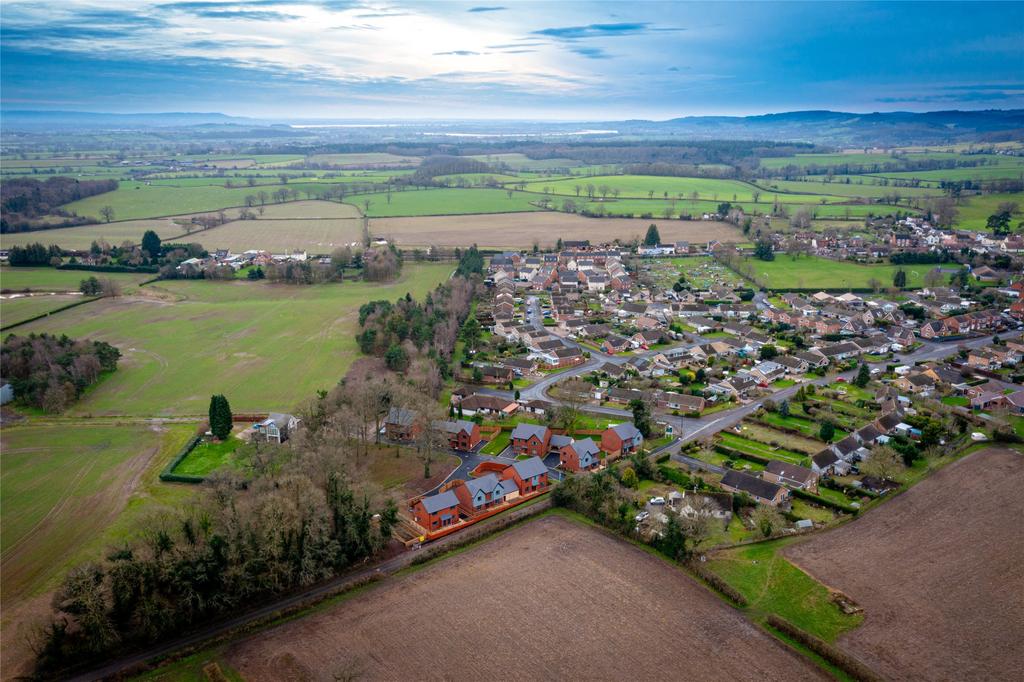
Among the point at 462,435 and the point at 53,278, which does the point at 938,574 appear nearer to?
the point at 462,435

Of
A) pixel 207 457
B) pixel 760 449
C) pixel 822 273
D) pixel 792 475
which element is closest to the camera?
pixel 792 475

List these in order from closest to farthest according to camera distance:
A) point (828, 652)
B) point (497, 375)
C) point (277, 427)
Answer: point (828, 652) → point (277, 427) → point (497, 375)

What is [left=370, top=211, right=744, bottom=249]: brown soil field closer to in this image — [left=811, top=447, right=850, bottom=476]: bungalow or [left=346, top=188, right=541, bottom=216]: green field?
[left=346, top=188, right=541, bottom=216]: green field

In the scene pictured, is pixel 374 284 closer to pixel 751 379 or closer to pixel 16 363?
pixel 16 363

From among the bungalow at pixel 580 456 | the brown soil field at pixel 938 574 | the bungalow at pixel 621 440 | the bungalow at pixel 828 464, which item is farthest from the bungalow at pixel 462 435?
the bungalow at pixel 828 464

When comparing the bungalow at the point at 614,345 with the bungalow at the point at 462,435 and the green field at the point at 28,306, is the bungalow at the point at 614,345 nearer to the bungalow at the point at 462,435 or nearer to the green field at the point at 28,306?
the bungalow at the point at 462,435

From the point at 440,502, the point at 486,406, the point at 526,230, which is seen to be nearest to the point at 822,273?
the point at 526,230
